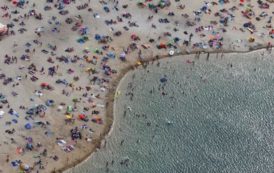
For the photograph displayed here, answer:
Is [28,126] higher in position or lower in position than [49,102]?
lower

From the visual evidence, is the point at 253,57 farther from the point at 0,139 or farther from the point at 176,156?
the point at 0,139

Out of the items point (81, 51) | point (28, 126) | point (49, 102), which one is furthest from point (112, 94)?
point (28, 126)

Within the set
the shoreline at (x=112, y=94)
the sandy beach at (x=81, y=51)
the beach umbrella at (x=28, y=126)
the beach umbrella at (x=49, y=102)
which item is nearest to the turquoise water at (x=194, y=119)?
the shoreline at (x=112, y=94)

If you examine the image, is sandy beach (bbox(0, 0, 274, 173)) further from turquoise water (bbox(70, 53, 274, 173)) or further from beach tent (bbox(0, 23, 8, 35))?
turquoise water (bbox(70, 53, 274, 173))

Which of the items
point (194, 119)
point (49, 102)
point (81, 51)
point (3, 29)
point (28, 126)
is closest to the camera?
point (28, 126)

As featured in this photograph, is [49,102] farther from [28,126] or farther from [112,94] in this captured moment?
[112,94]

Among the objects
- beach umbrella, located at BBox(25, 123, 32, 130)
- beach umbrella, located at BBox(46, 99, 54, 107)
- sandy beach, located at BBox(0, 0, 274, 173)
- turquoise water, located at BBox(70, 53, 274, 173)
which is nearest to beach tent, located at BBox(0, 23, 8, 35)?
sandy beach, located at BBox(0, 0, 274, 173)

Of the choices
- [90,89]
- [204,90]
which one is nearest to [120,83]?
[90,89]
